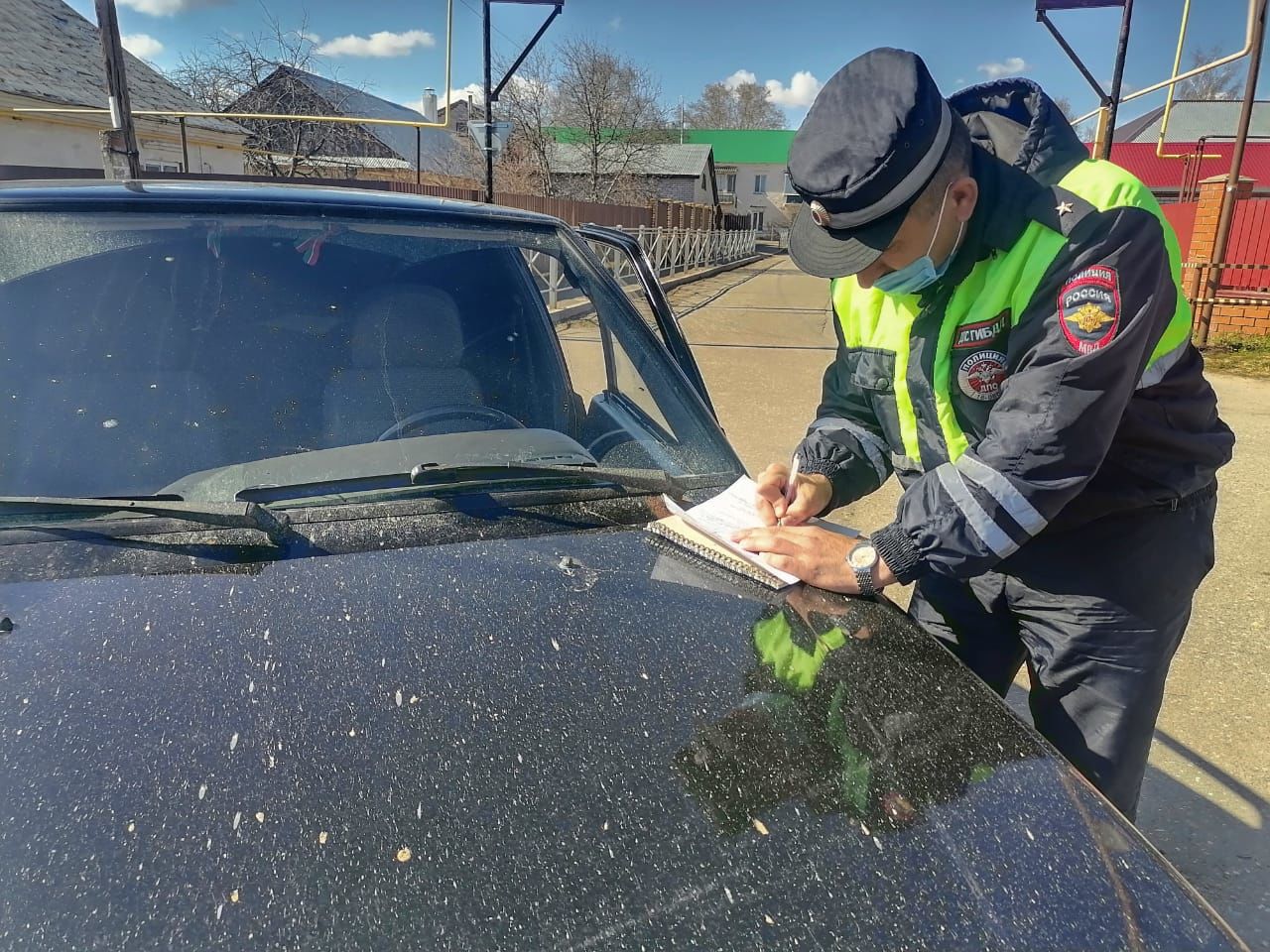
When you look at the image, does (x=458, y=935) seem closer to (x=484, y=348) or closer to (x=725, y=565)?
(x=725, y=565)

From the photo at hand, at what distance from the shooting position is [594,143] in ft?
102

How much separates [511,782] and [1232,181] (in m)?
12.4

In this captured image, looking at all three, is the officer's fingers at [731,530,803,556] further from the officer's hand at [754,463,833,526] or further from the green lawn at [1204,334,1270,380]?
the green lawn at [1204,334,1270,380]

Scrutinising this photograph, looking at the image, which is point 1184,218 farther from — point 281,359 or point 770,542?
point 281,359

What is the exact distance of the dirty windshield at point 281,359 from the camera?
1710 mm

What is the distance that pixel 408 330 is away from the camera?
81.8 inches

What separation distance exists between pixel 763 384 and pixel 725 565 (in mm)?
7321

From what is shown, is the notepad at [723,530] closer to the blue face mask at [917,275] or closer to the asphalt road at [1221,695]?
the blue face mask at [917,275]

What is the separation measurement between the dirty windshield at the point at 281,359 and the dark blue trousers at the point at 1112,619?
2.34 feet

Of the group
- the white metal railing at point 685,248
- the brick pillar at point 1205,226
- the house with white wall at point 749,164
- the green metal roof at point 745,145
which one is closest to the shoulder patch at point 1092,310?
the brick pillar at point 1205,226

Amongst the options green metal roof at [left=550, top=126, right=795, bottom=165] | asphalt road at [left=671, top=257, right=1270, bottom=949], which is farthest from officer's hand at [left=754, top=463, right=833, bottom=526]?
green metal roof at [left=550, top=126, right=795, bottom=165]

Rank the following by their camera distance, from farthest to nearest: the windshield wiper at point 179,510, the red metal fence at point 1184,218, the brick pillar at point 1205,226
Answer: the red metal fence at point 1184,218, the brick pillar at point 1205,226, the windshield wiper at point 179,510

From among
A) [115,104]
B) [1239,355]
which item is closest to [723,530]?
[115,104]

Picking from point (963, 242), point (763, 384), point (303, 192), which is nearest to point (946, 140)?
point (963, 242)
